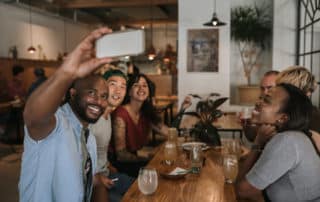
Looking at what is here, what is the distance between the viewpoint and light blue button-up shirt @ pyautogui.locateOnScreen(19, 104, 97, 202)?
1120 millimetres

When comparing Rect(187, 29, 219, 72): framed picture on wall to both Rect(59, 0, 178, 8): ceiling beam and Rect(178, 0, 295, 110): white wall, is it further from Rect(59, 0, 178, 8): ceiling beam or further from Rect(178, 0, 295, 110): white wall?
Rect(59, 0, 178, 8): ceiling beam

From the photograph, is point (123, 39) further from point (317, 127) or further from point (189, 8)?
point (189, 8)

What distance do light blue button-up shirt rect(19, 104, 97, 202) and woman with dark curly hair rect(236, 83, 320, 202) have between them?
76 cm

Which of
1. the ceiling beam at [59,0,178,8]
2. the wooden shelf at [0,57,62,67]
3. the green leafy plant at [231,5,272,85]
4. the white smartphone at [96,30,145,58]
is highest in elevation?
the ceiling beam at [59,0,178,8]

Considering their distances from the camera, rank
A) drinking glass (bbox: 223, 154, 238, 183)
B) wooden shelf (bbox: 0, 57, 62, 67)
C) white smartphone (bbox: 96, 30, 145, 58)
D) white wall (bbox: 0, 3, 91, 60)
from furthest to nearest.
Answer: white wall (bbox: 0, 3, 91, 60), wooden shelf (bbox: 0, 57, 62, 67), drinking glass (bbox: 223, 154, 238, 183), white smartphone (bbox: 96, 30, 145, 58)

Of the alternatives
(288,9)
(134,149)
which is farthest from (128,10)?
(134,149)

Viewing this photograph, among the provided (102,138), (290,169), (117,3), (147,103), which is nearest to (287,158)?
(290,169)

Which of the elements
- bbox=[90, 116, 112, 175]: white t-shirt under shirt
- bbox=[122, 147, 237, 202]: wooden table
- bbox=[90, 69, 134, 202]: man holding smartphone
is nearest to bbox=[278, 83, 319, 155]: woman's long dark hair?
bbox=[122, 147, 237, 202]: wooden table

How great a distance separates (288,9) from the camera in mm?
5129

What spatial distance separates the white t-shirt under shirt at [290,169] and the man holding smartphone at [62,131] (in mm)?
756

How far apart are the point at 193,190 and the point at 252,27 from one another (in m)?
4.96

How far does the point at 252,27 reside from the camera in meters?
5.94

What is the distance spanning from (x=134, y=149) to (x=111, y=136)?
0.30 meters

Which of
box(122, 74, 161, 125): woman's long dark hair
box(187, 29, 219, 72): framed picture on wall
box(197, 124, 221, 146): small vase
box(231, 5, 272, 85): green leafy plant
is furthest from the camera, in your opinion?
box(231, 5, 272, 85): green leafy plant
